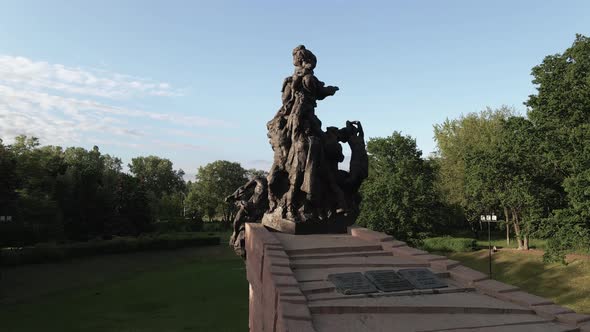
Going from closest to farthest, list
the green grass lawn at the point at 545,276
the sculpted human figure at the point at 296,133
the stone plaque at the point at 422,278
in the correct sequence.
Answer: the stone plaque at the point at 422,278
the sculpted human figure at the point at 296,133
the green grass lawn at the point at 545,276

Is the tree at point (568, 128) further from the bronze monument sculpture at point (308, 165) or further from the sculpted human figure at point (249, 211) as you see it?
the sculpted human figure at point (249, 211)

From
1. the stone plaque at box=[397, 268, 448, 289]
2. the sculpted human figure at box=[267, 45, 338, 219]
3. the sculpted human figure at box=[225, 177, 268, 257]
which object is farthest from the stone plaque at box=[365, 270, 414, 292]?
the sculpted human figure at box=[225, 177, 268, 257]

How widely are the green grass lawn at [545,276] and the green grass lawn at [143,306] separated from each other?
1504 centimetres

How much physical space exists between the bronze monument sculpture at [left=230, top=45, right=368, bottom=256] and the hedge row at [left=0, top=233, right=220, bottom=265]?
24325 millimetres

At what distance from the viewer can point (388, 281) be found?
6.93m

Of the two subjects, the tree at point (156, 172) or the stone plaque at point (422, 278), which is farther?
the tree at point (156, 172)

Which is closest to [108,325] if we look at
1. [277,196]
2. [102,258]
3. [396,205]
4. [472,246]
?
[277,196]

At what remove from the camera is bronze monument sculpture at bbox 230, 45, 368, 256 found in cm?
1138

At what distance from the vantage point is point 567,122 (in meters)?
19.4

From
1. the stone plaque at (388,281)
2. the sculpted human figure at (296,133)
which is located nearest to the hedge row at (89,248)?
the sculpted human figure at (296,133)

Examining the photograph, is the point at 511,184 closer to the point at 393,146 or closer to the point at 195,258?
the point at 393,146

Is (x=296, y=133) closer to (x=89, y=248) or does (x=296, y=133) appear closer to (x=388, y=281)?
(x=388, y=281)

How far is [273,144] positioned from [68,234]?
38.7 meters

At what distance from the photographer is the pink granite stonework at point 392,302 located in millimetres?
5520
